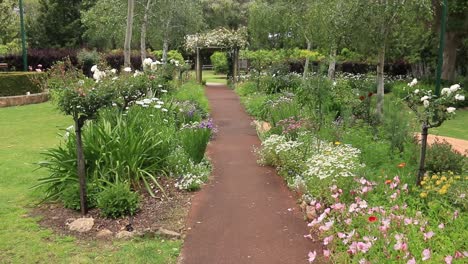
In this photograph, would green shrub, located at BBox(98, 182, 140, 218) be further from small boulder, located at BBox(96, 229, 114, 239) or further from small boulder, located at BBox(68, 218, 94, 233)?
small boulder, located at BBox(96, 229, 114, 239)

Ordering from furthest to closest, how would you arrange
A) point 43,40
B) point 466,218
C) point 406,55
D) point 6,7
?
point 43,40
point 6,7
point 406,55
point 466,218

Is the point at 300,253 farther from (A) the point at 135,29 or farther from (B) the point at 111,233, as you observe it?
(A) the point at 135,29

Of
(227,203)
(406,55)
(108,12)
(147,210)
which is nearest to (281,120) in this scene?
(227,203)

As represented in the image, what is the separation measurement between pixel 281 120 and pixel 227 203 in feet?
11.0

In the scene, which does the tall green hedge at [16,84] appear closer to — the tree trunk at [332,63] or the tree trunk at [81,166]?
the tree trunk at [332,63]

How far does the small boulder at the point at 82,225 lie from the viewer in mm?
4879

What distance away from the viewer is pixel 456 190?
4723mm

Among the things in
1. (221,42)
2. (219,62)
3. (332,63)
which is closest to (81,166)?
(332,63)

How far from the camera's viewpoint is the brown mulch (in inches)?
194

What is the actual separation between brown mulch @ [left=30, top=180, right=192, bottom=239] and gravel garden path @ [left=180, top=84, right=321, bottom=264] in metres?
0.17

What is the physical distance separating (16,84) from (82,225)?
44.9 ft

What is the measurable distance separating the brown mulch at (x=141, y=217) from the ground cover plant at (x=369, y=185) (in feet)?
4.88

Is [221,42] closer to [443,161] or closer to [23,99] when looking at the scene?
[23,99]

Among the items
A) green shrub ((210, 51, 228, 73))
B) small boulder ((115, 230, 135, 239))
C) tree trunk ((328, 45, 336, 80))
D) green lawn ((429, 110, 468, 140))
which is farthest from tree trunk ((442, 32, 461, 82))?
small boulder ((115, 230, 135, 239))
